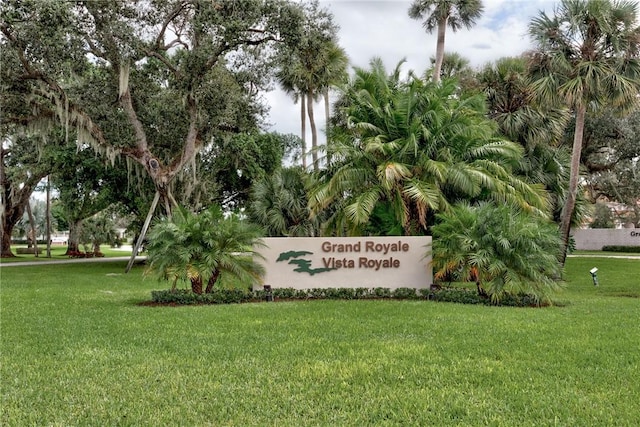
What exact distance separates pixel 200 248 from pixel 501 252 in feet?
19.9

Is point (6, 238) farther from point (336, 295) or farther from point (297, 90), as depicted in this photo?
point (336, 295)

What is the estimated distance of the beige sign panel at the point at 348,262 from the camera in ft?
39.6

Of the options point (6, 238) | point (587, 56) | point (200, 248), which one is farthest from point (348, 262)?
point (6, 238)

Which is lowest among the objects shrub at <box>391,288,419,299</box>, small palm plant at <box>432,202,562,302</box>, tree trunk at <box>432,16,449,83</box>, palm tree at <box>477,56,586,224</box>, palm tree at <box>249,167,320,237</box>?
shrub at <box>391,288,419,299</box>

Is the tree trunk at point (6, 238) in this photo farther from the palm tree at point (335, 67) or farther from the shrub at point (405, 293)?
the shrub at point (405, 293)

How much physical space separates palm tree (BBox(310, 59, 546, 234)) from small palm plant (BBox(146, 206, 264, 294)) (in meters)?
3.36

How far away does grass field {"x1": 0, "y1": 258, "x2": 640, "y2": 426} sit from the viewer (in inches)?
161

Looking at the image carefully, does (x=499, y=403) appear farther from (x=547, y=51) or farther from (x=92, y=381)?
(x=547, y=51)

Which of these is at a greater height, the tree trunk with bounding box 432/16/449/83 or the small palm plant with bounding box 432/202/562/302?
the tree trunk with bounding box 432/16/449/83

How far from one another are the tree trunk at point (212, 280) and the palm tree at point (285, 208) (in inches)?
304

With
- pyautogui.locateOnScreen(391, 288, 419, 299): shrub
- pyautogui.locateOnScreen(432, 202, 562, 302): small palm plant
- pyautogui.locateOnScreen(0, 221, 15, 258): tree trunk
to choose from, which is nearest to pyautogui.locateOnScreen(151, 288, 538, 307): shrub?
pyautogui.locateOnScreen(391, 288, 419, 299): shrub

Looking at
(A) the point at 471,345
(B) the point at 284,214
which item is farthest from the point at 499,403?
(B) the point at 284,214

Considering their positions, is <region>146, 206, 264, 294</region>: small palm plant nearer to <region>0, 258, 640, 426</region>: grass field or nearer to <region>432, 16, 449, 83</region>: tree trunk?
<region>0, 258, 640, 426</region>: grass field

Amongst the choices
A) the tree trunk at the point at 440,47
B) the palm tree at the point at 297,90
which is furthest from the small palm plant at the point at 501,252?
the palm tree at the point at 297,90
